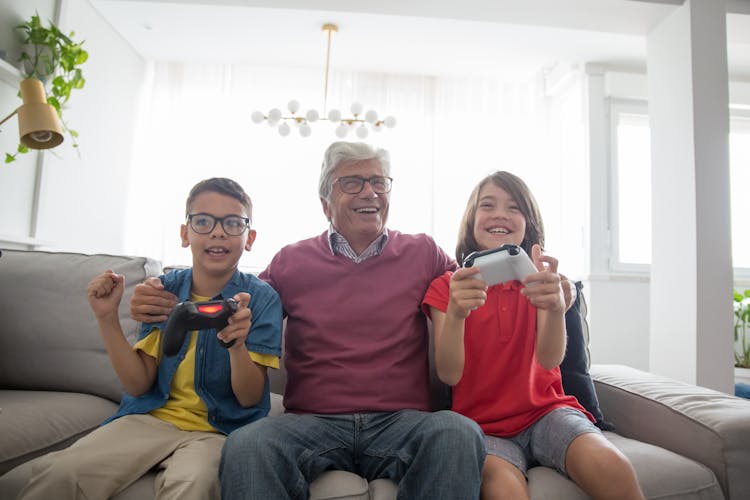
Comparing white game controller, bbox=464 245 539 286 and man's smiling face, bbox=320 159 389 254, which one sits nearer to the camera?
white game controller, bbox=464 245 539 286

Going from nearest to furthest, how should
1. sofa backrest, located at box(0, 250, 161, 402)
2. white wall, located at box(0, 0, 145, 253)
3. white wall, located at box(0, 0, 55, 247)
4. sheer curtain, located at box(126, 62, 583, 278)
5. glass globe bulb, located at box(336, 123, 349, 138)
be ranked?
sofa backrest, located at box(0, 250, 161, 402) → white wall, located at box(0, 0, 55, 247) → white wall, located at box(0, 0, 145, 253) → glass globe bulb, located at box(336, 123, 349, 138) → sheer curtain, located at box(126, 62, 583, 278)

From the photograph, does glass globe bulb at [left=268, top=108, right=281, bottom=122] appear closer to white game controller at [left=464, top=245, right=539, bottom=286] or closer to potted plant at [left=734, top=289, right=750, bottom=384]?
white game controller at [left=464, top=245, right=539, bottom=286]

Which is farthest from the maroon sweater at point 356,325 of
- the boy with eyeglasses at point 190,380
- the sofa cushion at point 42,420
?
the sofa cushion at point 42,420

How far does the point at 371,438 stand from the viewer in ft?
3.94

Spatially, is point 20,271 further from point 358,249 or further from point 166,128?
point 166,128

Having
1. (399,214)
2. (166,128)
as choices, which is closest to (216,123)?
(166,128)

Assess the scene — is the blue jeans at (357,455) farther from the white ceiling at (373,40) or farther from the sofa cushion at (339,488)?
the white ceiling at (373,40)

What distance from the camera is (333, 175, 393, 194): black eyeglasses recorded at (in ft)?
4.91

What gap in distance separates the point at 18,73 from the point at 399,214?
315 cm

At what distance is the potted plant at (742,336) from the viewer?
3658 millimetres

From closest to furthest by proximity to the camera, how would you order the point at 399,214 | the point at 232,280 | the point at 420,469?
the point at 420,469
the point at 232,280
the point at 399,214

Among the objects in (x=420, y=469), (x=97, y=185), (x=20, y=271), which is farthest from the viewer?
(x=97, y=185)

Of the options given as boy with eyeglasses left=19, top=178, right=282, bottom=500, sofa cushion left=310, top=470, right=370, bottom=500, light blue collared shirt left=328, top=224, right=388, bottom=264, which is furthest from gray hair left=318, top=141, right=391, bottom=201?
sofa cushion left=310, top=470, right=370, bottom=500

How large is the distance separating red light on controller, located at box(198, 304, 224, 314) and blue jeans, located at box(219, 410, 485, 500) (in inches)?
10.1
